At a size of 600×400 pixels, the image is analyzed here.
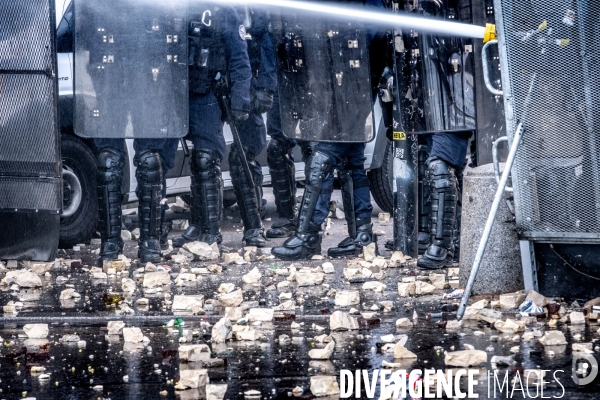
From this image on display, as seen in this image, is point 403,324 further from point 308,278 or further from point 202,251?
point 202,251

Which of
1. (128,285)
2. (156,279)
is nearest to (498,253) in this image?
(156,279)

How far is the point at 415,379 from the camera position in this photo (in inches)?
187

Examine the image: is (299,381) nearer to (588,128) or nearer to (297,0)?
(588,128)

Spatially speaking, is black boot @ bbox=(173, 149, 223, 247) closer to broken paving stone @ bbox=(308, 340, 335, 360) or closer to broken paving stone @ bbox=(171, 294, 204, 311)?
broken paving stone @ bbox=(171, 294, 204, 311)

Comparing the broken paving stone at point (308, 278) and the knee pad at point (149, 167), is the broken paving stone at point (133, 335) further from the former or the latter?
the knee pad at point (149, 167)

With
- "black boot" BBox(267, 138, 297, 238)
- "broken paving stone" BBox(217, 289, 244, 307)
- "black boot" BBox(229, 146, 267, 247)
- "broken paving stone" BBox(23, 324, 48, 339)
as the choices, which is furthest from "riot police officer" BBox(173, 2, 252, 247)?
"broken paving stone" BBox(23, 324, 48, 339)

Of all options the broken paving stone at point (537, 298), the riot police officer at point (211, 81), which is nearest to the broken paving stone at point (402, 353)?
the broken paving stone at point (537, 298)

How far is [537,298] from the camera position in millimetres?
6285

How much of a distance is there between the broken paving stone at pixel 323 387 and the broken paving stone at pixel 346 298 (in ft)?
7.09

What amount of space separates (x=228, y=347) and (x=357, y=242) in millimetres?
3820

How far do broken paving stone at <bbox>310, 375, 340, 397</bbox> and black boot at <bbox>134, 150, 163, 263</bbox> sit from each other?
4.51 meters

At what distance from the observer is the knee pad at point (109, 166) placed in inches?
348

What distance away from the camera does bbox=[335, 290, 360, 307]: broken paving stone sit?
6.76 meters

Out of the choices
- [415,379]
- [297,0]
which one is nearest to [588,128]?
[415,379]
